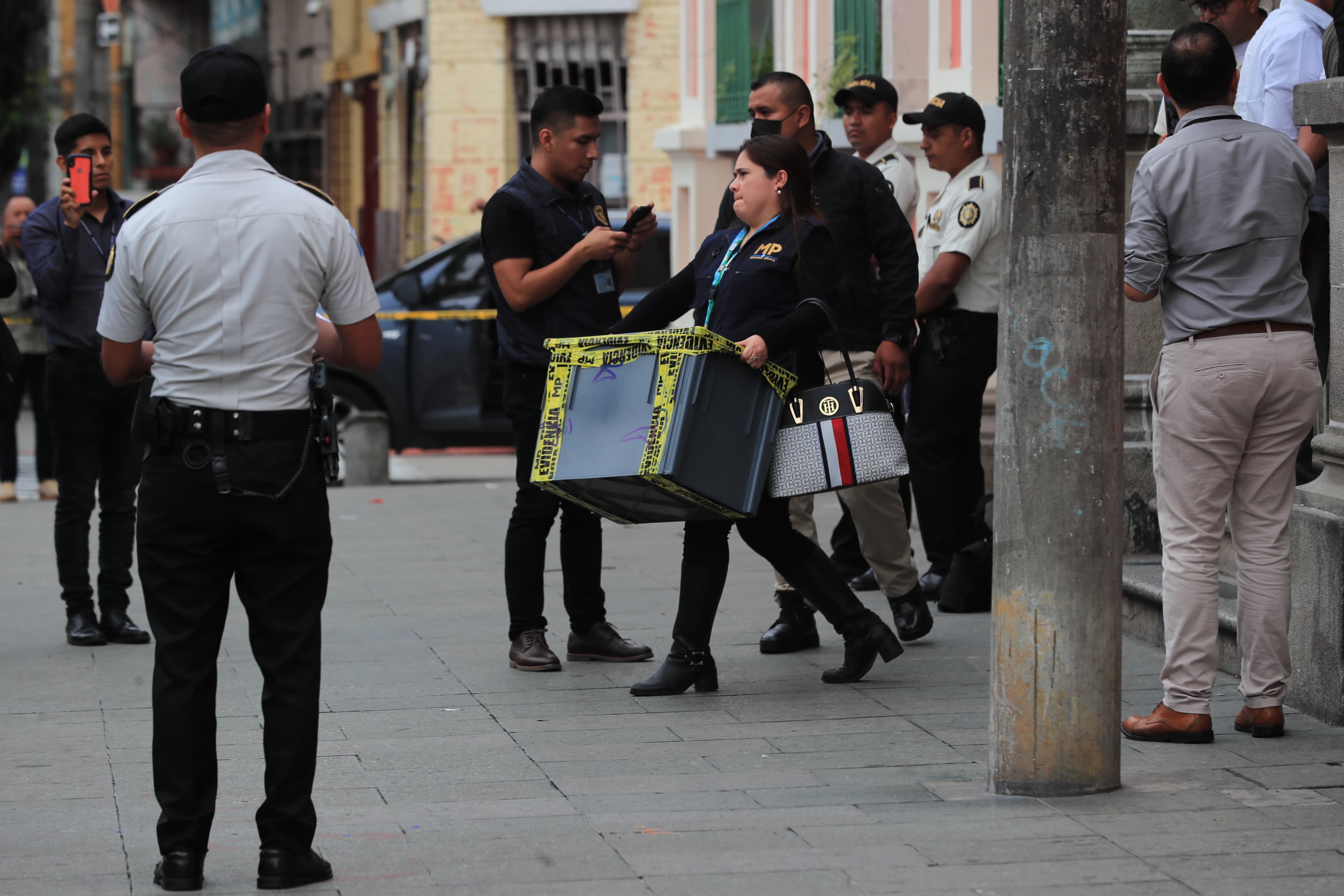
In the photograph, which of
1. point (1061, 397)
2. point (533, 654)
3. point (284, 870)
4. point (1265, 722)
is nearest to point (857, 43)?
point (533, 654)

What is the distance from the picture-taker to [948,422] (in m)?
7.70

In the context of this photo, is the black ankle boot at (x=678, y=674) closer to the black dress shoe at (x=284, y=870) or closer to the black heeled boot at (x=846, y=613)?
the black heeled boot at (x=846, y=613)

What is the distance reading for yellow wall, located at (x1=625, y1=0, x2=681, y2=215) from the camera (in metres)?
22.0

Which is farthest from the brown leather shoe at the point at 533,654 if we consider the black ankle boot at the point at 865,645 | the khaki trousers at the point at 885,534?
the black ankle boot at the point at 865,645

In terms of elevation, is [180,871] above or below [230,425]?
below

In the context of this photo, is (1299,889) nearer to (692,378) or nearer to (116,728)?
(692,378)

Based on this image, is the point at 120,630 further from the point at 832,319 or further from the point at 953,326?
the point at 953,326

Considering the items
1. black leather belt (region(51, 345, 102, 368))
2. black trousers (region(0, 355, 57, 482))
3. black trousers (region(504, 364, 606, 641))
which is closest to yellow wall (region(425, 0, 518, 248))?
black trousers (region(0, 355, 57, 482))

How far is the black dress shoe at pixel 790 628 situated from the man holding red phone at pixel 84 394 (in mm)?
2419

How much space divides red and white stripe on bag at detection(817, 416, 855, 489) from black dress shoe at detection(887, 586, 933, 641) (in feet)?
4.22

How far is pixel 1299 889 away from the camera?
410cm

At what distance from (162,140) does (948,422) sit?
111ft

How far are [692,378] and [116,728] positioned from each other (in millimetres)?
2097

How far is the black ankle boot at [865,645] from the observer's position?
6219 mm
